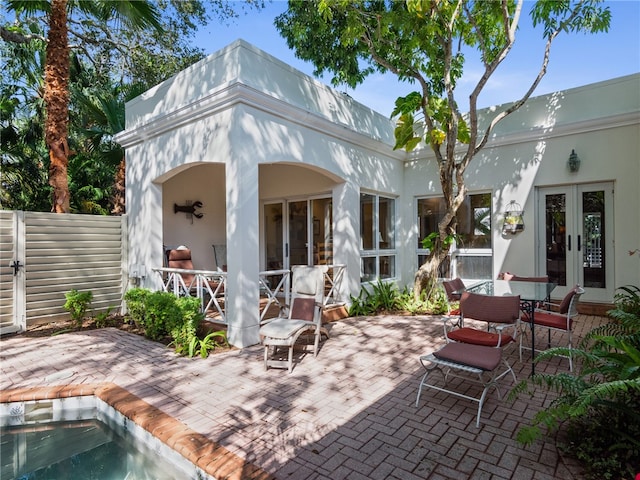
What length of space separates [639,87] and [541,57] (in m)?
2.06

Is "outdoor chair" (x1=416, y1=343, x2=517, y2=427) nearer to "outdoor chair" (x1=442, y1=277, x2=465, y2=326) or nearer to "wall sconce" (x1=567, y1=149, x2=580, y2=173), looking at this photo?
"outdoor chair" (x1=442, y1=277, x2=465, y2=326)

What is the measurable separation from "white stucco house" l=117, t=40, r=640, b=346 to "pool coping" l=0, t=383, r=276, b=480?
6.24ft

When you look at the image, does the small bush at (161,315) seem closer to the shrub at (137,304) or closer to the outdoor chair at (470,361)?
the shrub at (137,304)

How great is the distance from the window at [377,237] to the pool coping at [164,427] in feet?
17.7

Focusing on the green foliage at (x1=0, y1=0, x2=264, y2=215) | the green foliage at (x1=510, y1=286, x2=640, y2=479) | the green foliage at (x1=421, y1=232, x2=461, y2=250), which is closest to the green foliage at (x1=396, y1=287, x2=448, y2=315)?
the green foliage at (x1=421, y1=232, x2=461, y2=250)

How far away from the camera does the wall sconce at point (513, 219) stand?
7.91 m

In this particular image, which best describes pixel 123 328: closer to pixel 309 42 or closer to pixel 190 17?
pixel 309 42

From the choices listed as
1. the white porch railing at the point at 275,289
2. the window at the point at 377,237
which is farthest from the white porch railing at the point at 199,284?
the window at the point at 377,237

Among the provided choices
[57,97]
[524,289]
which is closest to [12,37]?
[57,97]

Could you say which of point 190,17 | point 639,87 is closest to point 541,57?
point 639,87

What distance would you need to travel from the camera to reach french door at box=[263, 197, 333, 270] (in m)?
8.51

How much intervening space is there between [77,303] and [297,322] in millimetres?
4310

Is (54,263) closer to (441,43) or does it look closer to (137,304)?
(137,304)

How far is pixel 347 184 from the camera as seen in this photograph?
749 cm
